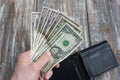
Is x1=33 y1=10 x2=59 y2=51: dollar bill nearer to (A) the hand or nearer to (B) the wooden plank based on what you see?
(A) the hand

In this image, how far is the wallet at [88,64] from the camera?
4.50 feet

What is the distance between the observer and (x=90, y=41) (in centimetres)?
145

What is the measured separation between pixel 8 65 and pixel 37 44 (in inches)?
6.7

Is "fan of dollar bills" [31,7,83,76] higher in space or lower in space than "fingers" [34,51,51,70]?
higher

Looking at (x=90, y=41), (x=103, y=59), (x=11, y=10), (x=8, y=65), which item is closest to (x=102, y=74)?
(x=103, y=59)

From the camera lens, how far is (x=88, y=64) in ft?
4.55

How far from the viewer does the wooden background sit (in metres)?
1.42

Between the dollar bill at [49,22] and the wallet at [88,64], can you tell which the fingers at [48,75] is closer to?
the wallet at [88,64]

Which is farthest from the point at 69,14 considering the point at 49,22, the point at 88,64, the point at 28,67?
Answer: the point at 28,67

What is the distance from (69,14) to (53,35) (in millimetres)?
202

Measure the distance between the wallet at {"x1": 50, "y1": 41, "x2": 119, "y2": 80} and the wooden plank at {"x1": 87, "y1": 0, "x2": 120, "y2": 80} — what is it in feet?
0.11

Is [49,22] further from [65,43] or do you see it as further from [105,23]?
[105,23]

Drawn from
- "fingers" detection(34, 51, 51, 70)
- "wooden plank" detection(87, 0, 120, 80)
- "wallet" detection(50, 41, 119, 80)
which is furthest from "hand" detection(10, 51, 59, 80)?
"wooden plank" detection(87, 0, 120, 80)

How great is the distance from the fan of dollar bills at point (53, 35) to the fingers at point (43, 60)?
1.5 inches
